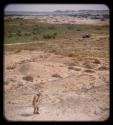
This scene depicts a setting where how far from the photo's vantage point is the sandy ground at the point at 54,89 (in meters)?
6.00

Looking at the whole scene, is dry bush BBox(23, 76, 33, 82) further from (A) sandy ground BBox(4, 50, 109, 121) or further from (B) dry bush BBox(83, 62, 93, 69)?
(B) dry bush BBox(83, 62, 93, 69)

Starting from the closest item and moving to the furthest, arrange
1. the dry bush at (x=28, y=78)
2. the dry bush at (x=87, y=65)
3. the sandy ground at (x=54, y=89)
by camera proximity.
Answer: the sandy ground at (x=54, y=89), the dry bush at (x=28, y=78), the dry bush at (x=87, y=65)

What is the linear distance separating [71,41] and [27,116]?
28.4 feet

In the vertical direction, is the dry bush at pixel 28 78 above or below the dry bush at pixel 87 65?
above

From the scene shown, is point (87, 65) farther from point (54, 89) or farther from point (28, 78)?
point (54, 89)

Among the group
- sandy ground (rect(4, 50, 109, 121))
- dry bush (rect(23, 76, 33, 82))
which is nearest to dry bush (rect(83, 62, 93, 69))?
sandy ground (rect(4, 50, 109, 121))

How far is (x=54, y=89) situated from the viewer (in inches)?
305

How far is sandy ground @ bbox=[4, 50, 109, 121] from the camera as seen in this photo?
6.00 m

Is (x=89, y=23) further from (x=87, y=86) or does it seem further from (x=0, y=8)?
(x=0, y=8)

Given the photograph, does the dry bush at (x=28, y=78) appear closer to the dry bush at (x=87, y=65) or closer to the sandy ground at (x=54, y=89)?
the sandy ground at (x=54, y=89)

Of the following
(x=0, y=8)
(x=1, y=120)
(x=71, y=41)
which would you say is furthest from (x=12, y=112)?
(x=71, y=41)

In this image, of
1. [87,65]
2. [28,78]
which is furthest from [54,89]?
[87,65]

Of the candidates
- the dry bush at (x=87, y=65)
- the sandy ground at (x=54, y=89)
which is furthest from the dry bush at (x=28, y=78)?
the dry bush at (x=87, y=65)

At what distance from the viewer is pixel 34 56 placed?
1078cm
